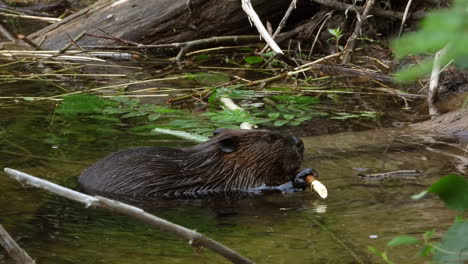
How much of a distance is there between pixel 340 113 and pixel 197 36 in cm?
254

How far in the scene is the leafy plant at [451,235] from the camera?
1.28m

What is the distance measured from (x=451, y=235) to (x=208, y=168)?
2821 mm

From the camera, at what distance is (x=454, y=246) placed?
1318 millimetres

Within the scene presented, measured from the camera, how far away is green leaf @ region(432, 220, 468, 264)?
128 cm

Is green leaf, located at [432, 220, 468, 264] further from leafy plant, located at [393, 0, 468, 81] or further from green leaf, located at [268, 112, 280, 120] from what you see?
green leaf, located at [268, 112, 280, 120]

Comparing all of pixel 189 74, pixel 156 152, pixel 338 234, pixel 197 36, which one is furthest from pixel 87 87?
pixel 338 234

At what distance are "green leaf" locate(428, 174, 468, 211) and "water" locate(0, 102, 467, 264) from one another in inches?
29.4

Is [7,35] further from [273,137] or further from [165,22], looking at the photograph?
[273,137]

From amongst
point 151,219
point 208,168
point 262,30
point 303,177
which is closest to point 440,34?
point 151,219

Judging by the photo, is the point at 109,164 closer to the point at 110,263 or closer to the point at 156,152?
the point at 156,152

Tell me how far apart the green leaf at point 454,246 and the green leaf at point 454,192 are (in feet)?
0.12

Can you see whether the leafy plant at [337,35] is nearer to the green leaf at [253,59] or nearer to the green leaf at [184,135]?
the green leaf at [253,59]

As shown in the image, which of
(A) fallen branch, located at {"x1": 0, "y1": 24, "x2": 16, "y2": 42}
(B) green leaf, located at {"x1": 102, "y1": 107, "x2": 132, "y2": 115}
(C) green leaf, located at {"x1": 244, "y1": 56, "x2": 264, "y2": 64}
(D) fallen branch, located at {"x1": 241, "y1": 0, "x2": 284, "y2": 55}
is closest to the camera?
(B) green leaf, located at {"x1": 102, "y1": 107, "x2": 132, "y2": 115}

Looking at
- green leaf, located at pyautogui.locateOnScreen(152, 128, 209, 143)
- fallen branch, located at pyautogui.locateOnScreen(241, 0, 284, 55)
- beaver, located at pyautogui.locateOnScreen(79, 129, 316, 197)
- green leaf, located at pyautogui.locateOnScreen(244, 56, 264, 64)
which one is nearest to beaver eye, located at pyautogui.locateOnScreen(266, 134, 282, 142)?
beaver, located at pyautogui.locateOnScreen(79, 129, 316, 197)
